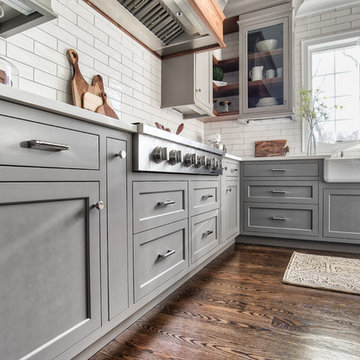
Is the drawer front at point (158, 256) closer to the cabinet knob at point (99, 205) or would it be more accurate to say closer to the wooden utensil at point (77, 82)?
the cabinet knob at point (99, 205)

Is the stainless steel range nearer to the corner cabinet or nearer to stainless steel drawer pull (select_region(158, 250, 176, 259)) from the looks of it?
stainless steel drawer pull (select_region(158, 250, 176, 259))

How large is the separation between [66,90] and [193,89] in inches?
48.3

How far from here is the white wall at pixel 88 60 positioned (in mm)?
1446

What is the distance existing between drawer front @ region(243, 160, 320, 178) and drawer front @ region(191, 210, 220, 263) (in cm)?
89

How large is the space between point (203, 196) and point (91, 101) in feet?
3.22

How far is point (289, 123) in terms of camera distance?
331cm

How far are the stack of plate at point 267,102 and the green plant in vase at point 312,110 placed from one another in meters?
0.34

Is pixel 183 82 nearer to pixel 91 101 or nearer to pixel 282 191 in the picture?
pixel 91 101

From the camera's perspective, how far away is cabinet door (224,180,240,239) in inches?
103

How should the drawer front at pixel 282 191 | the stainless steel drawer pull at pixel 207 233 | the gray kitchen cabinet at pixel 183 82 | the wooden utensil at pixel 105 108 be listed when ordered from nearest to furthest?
the wooden utensil at pixel 105 108 < the stainless steel drawer pull at pixel 207 233 < the gray kitchen cabinet at pixel 183 82 < the drawer front at pixel 282 191

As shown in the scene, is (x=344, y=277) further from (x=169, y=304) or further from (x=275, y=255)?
(x=169, y=304)

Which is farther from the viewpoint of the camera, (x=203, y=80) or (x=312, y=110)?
(x=312, y=110)

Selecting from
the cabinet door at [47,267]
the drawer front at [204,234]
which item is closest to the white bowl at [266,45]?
the drawer front at [204,234]

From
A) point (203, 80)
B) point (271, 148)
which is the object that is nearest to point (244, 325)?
point (203, 80)
